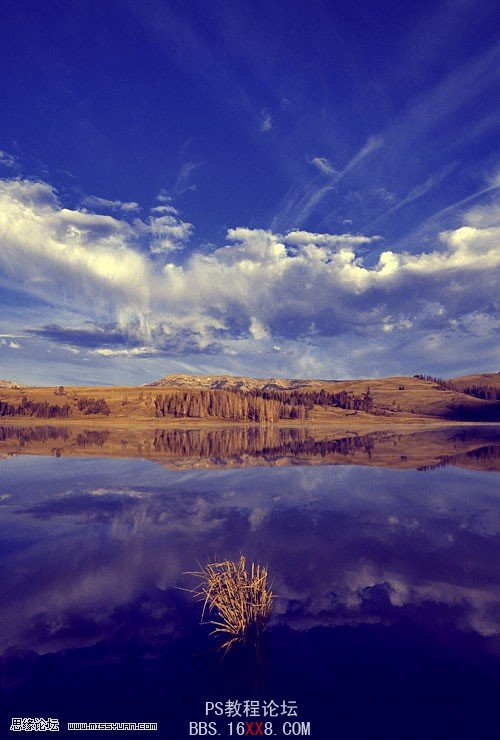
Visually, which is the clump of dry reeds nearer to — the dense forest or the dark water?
the dark water

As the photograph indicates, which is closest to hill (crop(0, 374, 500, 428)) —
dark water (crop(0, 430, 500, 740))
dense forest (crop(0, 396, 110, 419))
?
dense forest (crop(0, 396, 110, 419))

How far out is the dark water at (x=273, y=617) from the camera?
7.61 m

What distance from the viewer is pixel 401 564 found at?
14164mm

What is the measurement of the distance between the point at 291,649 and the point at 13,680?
17.9 ft

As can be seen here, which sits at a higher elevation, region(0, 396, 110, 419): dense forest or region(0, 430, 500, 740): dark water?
region(0, 396, 110, 419): dense forest

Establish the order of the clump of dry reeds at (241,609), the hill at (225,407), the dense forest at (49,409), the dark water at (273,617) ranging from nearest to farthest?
the dark water at (273,617), the clump of dry reeds at (241,609), the dense forest at (49,409), the hill at (225,407)

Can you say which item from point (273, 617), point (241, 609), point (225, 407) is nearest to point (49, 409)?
point (225, 407)

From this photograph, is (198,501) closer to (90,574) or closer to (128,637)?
A: (90,574)

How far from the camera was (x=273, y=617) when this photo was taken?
10430 millimetres

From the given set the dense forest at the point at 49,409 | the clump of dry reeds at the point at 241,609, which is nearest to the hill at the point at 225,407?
the dense forest at the point at 49,409

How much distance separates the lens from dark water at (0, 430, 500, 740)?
761 centimetres

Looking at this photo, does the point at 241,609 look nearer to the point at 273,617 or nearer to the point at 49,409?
the point at 273,617

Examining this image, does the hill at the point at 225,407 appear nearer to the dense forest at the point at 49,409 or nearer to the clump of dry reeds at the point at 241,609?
the dense forest at the point at 49,409

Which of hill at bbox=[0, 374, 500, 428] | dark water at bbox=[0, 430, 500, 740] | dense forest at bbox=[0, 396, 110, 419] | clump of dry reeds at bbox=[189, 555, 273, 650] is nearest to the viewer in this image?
dark water at bbox=[0, 430, 500, 740]
